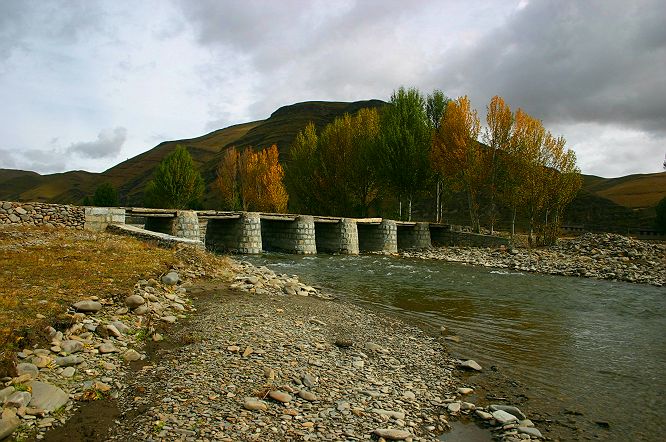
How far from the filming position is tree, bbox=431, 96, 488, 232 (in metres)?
40.8

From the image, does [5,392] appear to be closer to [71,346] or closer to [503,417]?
[71,346]

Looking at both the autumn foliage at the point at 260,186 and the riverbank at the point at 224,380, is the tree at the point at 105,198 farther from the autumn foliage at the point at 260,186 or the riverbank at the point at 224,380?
the riverbank at the point at 224,380

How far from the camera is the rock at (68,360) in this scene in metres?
5.80

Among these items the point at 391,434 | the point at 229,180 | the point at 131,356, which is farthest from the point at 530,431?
the point at 229,180

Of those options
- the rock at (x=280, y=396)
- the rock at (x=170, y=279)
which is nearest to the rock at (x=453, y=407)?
the rock at (x=280, y=396)

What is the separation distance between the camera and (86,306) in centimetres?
767

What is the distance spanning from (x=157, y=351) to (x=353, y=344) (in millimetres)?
3765

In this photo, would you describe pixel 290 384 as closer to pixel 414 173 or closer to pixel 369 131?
pixel 414 173

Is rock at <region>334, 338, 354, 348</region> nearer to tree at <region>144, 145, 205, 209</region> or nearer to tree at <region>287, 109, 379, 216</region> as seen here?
tree at <region>287, 109, 379, 216</region>

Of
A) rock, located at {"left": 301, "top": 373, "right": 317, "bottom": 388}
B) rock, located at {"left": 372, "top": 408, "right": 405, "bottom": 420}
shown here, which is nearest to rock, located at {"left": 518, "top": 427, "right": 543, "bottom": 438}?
rock, located at {"left": 372, "top": 408, "right": 405, "bottom": 420}

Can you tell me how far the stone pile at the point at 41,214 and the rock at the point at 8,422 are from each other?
17608mm

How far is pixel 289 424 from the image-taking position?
16.7 ft

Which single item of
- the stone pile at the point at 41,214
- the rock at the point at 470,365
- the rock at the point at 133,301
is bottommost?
the rock at the point at 470,365

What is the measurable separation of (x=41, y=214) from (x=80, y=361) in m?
16.8
